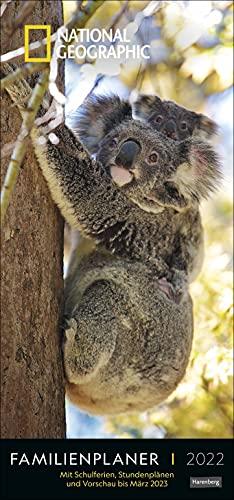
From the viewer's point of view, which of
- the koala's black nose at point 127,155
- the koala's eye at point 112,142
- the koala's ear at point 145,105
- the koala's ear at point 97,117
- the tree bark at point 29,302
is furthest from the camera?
the koala's ear at point 145,105

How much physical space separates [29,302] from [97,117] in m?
1.92

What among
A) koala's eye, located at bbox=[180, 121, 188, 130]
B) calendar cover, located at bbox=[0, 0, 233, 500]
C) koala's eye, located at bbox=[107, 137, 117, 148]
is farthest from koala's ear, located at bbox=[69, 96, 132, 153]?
koala's eye, located at bbox=[180, 121, 188, 130]

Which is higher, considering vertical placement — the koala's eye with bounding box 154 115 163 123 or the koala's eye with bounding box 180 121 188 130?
the koala's eye with bounding box 154 115 163 123

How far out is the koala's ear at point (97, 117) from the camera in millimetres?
5008

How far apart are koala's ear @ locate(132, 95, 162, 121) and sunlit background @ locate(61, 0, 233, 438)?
0.34 ft

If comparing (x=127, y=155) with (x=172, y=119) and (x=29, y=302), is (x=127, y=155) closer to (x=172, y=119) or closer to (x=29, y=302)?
(x=172, y=119)

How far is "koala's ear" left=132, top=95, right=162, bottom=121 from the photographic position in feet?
17.5

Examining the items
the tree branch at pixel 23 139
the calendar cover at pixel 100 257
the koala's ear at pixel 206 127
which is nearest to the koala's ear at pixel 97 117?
the calendar cover at pixel 100 257

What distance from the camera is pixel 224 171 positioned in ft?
16.6

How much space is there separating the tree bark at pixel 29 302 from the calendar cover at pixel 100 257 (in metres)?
0.01

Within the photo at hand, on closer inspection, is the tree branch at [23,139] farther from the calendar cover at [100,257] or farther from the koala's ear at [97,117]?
the koala's ear at [97,117]

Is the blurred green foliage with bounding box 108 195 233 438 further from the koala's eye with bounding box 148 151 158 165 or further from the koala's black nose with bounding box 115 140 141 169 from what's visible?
the koala's black nose with bounding box 115 140 141 169
